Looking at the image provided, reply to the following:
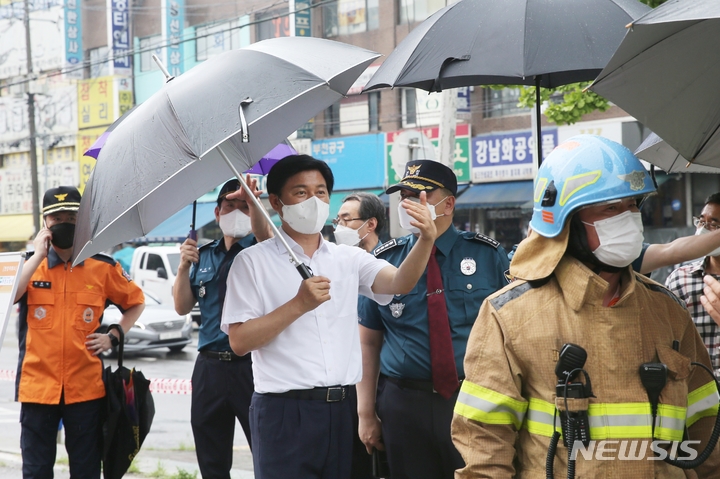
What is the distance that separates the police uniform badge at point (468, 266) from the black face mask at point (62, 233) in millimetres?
2347

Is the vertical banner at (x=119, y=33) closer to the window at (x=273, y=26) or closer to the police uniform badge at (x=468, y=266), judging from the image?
the window at (x=273, y=26)

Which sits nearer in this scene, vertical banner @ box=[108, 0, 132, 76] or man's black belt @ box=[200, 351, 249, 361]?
man's black belt @ box=[200, 351, 249, 361]

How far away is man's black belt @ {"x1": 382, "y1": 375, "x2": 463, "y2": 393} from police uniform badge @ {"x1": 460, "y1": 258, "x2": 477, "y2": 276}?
54 cm

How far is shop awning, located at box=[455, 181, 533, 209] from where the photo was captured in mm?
23375

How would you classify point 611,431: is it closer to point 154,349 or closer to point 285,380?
point 285,380

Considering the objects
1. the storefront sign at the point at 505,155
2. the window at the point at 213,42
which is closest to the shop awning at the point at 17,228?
the window at the point at 213,42

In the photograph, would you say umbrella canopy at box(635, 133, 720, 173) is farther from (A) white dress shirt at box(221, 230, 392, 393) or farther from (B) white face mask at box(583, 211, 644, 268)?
(B) white face mask at box(583, 211, 644, 268)

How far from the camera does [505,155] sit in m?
24.5

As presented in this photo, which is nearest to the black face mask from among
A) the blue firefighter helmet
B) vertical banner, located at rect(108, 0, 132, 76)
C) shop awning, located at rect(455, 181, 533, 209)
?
the blue firefighter helmet

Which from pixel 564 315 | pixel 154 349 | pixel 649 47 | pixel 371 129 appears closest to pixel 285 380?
pixel 564 315

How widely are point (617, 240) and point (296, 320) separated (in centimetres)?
156

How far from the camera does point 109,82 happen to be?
1404 inches

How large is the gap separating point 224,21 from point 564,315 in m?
32.4
